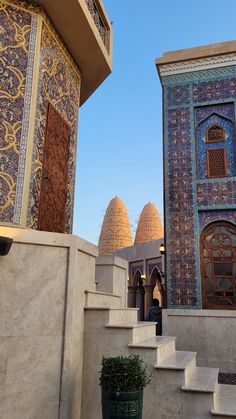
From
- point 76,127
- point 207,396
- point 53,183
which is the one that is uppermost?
point 76,127

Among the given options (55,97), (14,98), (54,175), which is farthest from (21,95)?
(54,175)

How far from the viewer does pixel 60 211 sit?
18.4 ft

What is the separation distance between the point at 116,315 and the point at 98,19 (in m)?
4.97

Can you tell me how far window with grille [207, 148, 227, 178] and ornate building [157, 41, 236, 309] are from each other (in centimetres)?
2

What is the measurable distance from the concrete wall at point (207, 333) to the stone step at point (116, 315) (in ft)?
9.90

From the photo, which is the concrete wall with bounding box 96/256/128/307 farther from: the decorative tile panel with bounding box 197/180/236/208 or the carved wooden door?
the decorative tile panel with bounding box 197/180/236/208

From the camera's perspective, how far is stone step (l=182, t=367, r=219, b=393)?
379cm

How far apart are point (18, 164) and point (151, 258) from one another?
42.0ft

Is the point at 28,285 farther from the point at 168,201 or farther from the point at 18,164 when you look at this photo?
the point at 168,201

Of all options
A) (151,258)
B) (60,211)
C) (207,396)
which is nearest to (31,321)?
(207,396)

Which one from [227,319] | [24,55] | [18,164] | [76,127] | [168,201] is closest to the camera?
[18,164]

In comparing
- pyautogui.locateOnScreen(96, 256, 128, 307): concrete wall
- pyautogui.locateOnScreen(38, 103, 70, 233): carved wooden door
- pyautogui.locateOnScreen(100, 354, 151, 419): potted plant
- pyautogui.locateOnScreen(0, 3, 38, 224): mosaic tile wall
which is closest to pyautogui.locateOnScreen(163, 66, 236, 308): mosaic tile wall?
pyautogui.locateOnScreen(96, 256, 128, 307): concrete wall

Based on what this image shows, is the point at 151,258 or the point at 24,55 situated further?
the point at 151,258

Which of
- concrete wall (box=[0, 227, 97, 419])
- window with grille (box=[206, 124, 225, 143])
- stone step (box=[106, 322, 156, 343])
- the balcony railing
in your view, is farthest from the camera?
window with grille (box=[206, 124, 225, 143])
